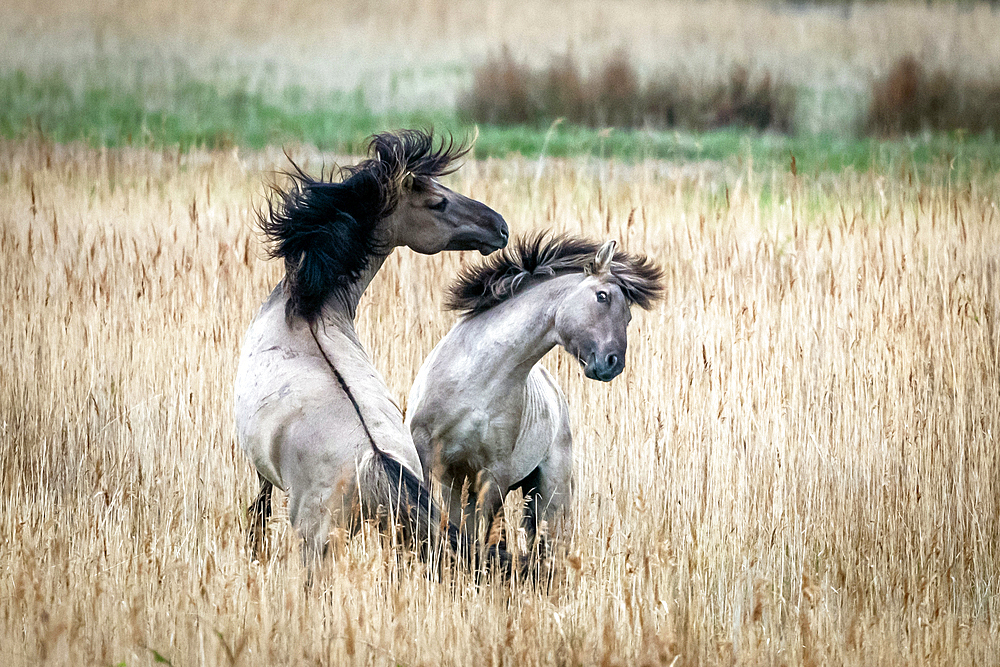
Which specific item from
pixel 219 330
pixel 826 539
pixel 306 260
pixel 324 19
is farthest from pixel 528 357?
pixel 324 19

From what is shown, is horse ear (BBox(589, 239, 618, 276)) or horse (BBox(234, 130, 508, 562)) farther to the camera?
horse ear (BBox(589, 239, 618, 276))

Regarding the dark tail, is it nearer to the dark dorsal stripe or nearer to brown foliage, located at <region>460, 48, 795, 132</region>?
the dark dorsal stripe

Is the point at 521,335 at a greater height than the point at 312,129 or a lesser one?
lesser

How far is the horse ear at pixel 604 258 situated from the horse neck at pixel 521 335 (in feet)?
0.44

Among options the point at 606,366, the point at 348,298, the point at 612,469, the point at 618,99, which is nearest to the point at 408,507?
the point at 606,366

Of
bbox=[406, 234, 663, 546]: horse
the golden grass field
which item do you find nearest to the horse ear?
bbox=[406, 234, 663, 546]: horse

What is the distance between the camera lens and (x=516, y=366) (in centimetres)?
450

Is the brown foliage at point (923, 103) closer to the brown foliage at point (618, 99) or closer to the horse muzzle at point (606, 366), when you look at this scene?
the brown foliage at point (618, 99)

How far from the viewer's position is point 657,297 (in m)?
4.45

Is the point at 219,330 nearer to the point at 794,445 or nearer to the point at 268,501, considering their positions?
the point at 268,501

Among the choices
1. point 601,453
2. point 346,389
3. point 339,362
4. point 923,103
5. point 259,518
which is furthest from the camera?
point 923,103

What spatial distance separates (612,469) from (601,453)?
16cm

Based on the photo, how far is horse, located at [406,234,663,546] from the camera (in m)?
4.32

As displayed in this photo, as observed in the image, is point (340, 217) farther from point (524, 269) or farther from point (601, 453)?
point (601, 453)
